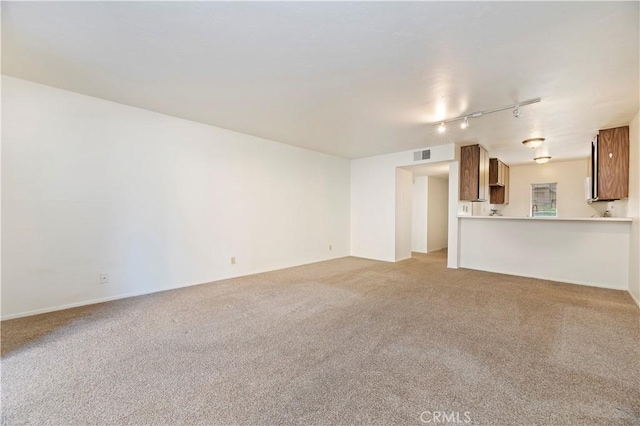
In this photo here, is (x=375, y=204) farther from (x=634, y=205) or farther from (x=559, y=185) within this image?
(x=559, y=185)

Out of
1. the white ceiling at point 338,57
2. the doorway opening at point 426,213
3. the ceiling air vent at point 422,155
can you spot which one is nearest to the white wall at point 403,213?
the ceiling air vent at point 422,155

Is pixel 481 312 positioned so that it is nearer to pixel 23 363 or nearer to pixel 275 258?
pixel 275 258

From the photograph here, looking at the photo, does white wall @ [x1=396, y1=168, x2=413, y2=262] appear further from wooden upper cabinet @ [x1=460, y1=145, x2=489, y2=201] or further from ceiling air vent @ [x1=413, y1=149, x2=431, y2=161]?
wooden upper cabinet @ [x1=460, y1=145, x2=489, y2=201]

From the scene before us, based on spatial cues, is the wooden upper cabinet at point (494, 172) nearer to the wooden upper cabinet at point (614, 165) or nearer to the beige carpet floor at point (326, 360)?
the wooden upper cabinet at point (614, 165)

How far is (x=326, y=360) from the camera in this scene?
211cm

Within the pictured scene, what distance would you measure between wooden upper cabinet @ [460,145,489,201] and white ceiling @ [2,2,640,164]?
1.33m

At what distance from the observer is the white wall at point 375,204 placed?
6.19m

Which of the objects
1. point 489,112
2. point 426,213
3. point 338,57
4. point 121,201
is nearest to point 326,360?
point 338,57

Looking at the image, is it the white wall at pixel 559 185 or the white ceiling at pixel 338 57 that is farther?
the white wall at pixel 559 185

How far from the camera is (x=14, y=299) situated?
113 inches

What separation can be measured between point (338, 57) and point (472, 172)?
13.5ft

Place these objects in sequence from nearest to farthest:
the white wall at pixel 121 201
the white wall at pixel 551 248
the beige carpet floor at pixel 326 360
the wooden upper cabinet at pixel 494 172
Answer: the beige carpet floor at pixel 326 360, the white wall at pixel 121 201, the white wall at pixel 551 248, the wooden upper cabinet at pixel 494 172

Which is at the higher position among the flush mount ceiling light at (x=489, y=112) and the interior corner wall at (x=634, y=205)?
the flush mount ceiling light at (x=489, y=112)

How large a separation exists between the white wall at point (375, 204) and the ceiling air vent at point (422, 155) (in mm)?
70
